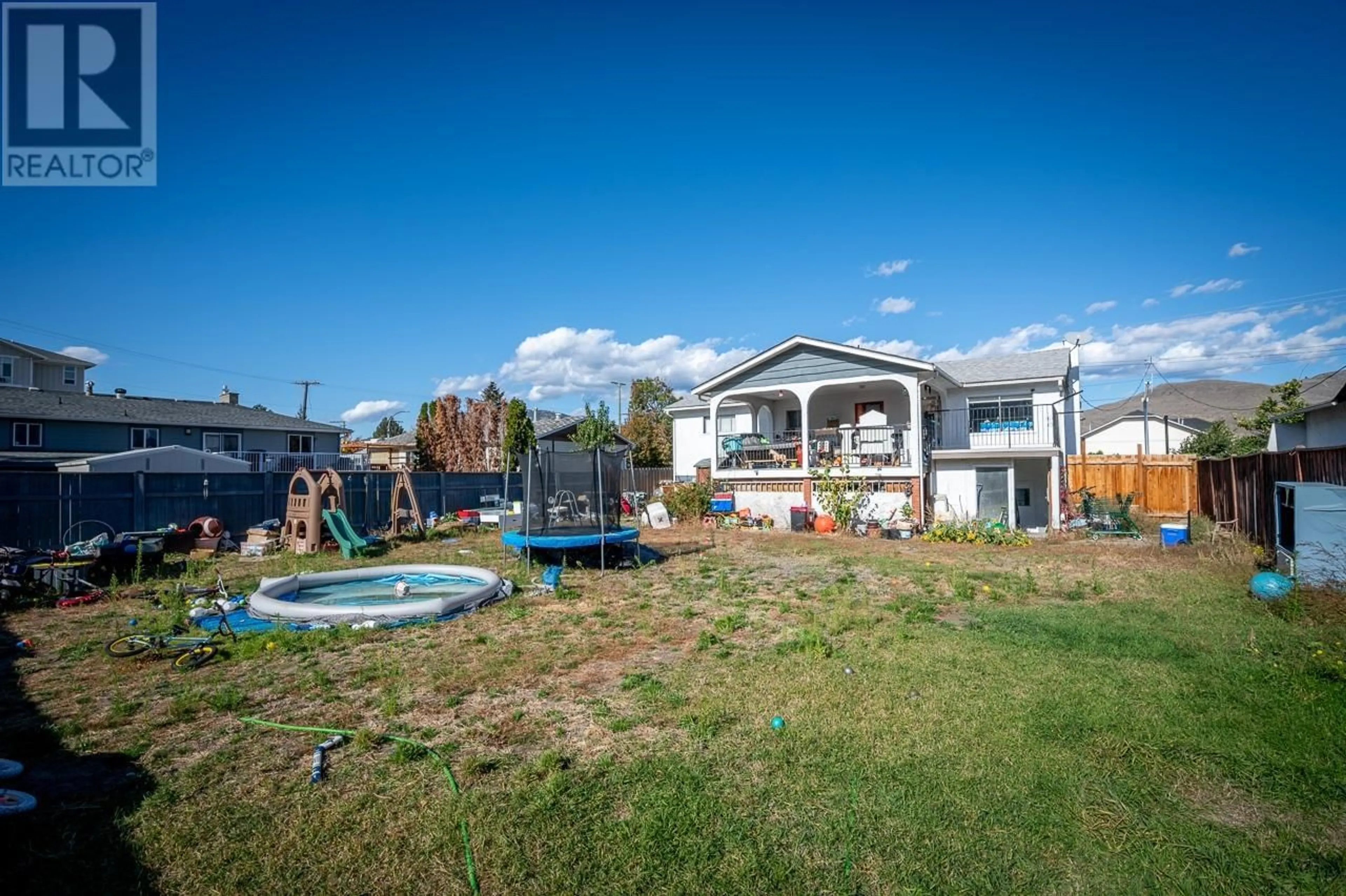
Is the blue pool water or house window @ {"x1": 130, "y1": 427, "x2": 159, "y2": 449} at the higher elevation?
house window @ {"x1": 130, "y1": 427, "x2": 159, "y2": 449}

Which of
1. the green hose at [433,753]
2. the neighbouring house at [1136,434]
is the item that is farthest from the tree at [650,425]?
the neighbouring house at [1136,434]

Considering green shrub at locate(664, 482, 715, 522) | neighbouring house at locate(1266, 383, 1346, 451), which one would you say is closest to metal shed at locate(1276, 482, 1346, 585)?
neighbouring house at locate(1266, 383, 1346, 451)

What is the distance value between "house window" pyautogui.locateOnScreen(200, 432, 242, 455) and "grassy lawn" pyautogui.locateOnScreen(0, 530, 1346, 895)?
26.0m

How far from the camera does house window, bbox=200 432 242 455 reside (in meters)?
30.1

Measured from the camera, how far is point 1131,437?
45531 millimetres

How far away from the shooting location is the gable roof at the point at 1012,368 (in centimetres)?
2066

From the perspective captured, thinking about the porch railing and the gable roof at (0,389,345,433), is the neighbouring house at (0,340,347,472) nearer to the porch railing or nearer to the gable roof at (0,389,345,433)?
the gable roof at (0,389,345,433)

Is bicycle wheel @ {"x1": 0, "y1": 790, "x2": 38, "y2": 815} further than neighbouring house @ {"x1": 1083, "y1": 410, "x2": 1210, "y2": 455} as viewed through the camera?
No

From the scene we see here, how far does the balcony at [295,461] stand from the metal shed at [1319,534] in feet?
Result: 103

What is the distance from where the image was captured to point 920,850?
3262 millimetres

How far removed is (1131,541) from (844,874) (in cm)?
1615

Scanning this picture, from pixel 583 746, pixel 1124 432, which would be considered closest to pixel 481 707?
pixel 583 746

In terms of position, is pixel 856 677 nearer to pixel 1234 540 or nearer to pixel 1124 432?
pixel 1234 540

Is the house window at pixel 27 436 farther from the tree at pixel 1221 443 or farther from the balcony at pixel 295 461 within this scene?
the tree at pixel 1221 443
